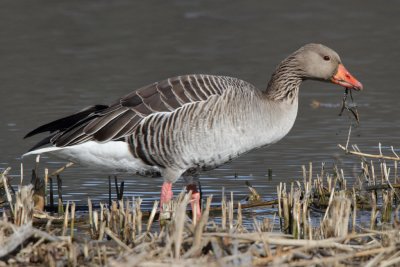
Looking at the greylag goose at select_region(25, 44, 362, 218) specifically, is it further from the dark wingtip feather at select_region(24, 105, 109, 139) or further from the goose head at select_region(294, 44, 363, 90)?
the goose head at select_region(294, 44, 363, 90)

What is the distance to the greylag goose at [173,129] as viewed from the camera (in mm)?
9531

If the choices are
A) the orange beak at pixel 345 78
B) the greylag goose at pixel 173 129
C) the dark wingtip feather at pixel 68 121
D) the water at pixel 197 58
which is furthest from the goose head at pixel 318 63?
the dark wingtip feather at pixel 68 121

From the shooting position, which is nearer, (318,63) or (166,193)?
(166,193)

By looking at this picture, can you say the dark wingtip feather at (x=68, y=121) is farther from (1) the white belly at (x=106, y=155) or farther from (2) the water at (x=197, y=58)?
(2) the water at (x=197, y=58)

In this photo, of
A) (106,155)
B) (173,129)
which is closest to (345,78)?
(173,129)

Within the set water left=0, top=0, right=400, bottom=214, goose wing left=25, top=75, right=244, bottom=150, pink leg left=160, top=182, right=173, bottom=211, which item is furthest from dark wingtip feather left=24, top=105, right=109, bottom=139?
water left=0, top=0, right=400, bottom=214

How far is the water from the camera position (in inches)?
506

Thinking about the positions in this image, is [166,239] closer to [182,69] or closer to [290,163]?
[290,163]

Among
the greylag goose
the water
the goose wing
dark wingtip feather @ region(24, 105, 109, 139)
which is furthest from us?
the water

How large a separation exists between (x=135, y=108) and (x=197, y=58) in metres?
9.58

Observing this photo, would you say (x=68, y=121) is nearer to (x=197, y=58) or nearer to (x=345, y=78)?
(x=345, y=78)

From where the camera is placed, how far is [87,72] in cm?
1873

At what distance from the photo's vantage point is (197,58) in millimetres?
19266

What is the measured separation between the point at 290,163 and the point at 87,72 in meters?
7.34
